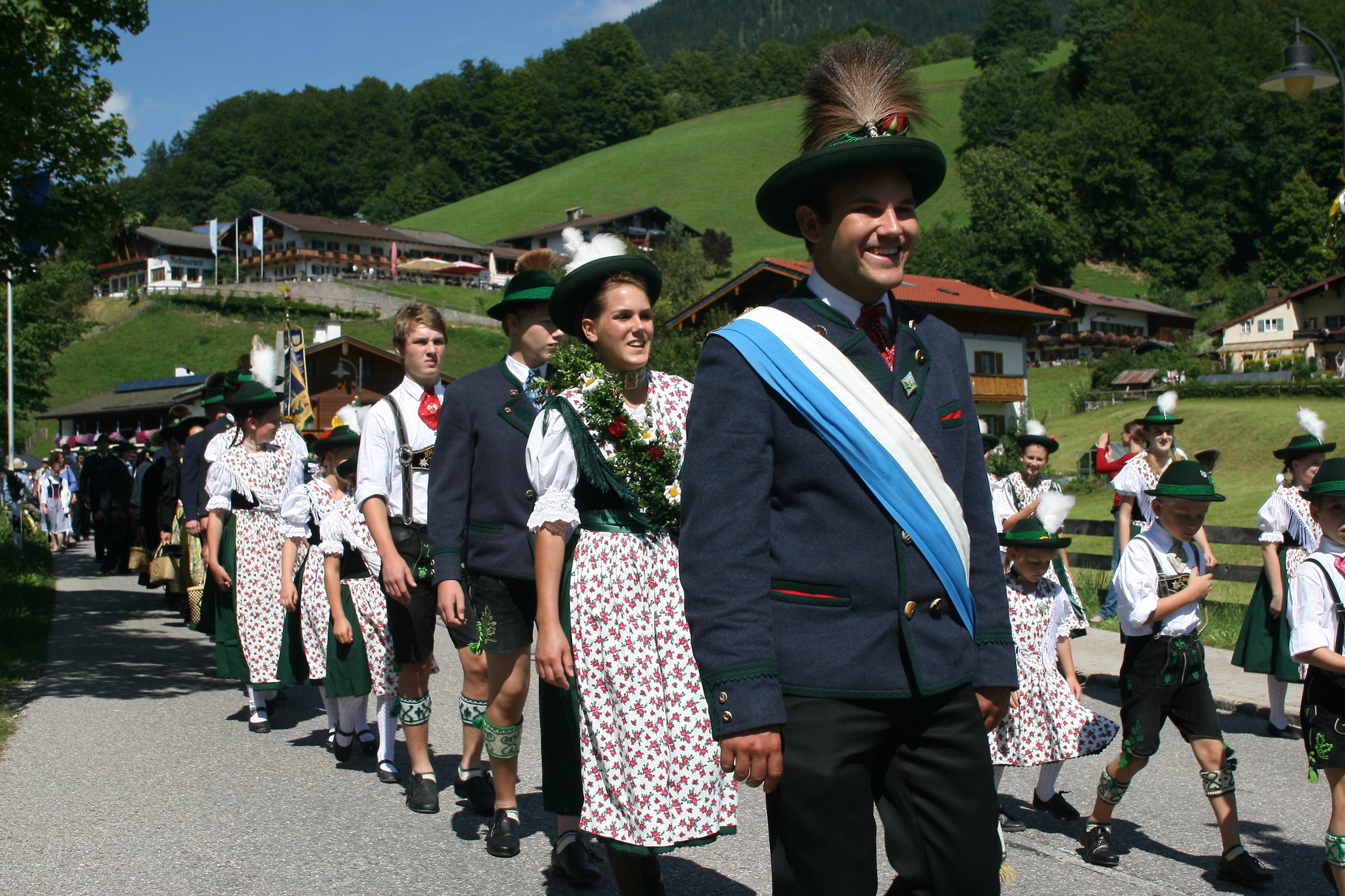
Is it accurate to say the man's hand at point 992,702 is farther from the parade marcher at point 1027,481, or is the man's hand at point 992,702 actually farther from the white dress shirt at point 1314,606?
the parade marcher at point 1027,481

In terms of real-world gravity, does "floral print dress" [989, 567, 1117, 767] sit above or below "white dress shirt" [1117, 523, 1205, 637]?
below

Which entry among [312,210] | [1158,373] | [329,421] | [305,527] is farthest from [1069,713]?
[312,210]

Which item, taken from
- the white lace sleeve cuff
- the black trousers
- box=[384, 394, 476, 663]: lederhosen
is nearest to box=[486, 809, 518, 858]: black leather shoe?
box=[384, 394, 476, 663]: lederhosen

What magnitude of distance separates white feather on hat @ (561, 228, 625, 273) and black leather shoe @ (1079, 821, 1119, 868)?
10.8ft

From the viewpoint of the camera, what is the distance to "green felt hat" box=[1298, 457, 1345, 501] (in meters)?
4.43

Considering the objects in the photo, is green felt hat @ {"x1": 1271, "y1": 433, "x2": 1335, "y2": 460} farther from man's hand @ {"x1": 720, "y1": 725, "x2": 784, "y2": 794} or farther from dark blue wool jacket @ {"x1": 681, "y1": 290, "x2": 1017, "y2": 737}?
man's hand @ {"x1": 720, "y1": 725, "x2": 784, "y2": 794}

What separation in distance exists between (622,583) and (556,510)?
1.22 ft

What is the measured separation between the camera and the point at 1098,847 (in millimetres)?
5105

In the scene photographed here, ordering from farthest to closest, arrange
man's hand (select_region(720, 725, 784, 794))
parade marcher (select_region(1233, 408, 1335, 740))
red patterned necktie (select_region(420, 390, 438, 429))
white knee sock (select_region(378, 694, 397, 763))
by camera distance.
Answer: parade marcher (select_region(1233, 408, 1335, 740)) → white knee sock (select_region(378, 694, 397, 763)) → red patterned necktie (select_region(420, 390, 438, 429)) → man's hand (select_region(720, 725, 784, 794))

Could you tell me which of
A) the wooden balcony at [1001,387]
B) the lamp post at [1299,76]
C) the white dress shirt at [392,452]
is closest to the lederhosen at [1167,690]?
the white dress shirt at [392,452]

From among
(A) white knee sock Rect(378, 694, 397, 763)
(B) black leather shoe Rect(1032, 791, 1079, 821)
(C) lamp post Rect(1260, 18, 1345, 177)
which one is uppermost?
(C) lamp post Rect(1260, 18, 1345, 177)

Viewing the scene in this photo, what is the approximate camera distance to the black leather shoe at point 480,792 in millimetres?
5699

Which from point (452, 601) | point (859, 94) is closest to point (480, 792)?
point (452, 601)

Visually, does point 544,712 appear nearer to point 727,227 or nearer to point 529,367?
point 529,367
